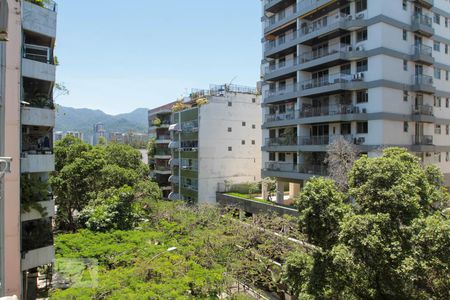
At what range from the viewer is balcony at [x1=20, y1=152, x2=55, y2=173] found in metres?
14.2

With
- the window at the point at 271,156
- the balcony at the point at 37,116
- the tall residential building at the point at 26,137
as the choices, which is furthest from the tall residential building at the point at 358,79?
the tall residential building at the point at 26,137

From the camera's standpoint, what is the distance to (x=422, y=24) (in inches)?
1019

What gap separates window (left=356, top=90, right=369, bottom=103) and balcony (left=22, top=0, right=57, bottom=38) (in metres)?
20.7

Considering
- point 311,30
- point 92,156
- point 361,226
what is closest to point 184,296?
point 361,226

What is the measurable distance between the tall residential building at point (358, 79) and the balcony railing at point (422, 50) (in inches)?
2.2

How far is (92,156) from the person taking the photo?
26.9 meters

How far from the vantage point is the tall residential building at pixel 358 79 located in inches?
950

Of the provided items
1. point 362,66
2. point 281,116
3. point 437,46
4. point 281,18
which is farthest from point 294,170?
point 437,46

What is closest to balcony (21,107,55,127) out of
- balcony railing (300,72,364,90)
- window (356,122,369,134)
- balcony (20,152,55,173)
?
balcony (20,152,55,173)

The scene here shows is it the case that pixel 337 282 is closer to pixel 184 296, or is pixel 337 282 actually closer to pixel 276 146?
pixel 184 296

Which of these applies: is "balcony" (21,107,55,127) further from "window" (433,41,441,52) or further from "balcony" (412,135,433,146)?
"window" (433,41,441,52)

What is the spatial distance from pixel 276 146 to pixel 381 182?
65.2 feet

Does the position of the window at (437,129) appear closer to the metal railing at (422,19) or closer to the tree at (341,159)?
the metal railing at (422,19)

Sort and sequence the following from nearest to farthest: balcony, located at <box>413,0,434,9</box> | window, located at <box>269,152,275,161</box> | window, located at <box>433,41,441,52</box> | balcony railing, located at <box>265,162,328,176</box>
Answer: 1. balcony railing, located at <box>265,162,328,176</box>
2. balcony, located at <box>413,0,434,9</box>
3. window, located at <box>433,41,441,52</box>
4. window, located at <box>269,152,275,161</box>
